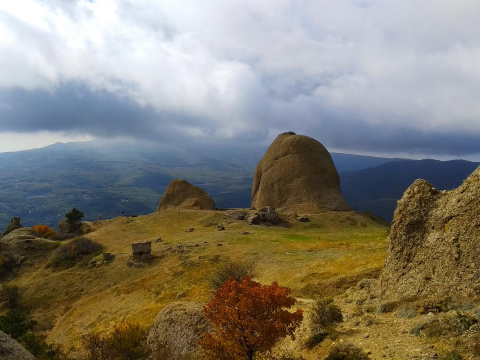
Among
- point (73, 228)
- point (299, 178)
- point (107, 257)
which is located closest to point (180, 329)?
point (107, 257)

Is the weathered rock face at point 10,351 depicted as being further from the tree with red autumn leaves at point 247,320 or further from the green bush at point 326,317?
the green bush at point 326,317

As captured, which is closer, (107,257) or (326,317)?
(326,317)

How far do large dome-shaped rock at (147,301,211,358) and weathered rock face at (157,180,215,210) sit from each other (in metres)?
66.2

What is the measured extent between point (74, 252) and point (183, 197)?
4124 cm

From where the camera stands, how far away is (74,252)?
55.2m

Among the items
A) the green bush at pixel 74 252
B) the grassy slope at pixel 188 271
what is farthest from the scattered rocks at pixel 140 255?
the green bush at pixel 74 252

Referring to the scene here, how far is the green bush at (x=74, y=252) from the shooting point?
53.8 metres

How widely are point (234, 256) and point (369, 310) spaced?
25481 millimetres

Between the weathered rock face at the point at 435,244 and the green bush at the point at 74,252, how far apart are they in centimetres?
5000

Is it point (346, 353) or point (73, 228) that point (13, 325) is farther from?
point (73, 228)

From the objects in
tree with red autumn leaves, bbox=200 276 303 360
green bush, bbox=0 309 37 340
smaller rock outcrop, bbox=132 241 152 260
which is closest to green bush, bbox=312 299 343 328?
tree with red autumn leaves, bbox=200 276 303 360

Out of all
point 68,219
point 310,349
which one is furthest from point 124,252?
point 310,349

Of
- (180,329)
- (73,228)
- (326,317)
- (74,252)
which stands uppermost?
(326,317)

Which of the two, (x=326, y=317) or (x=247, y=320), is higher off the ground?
(x=247, y=320)
